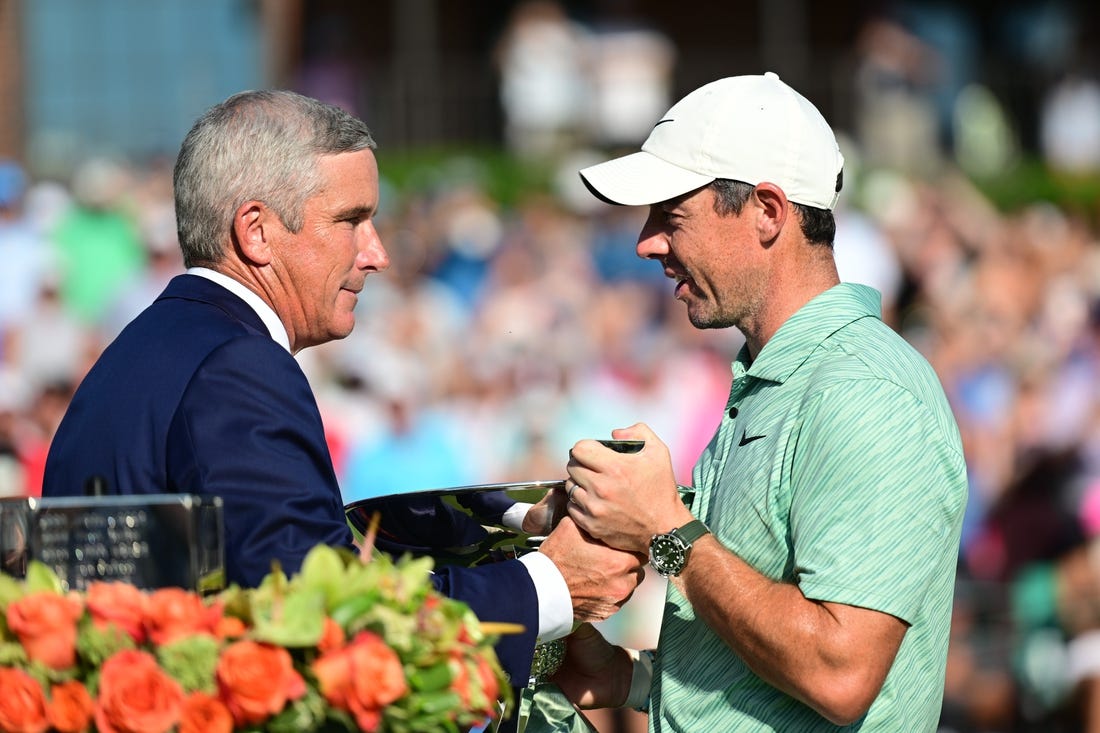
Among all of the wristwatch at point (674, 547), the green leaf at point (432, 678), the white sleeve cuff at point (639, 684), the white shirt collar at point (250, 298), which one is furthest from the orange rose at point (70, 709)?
the white sleeve cuff at point (639, 684)

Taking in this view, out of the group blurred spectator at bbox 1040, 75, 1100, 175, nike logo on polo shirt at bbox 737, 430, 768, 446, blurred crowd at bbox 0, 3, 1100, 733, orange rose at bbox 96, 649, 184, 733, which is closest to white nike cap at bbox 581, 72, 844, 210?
nike logo on polo shirt at bbox 737, 430, 768, 446

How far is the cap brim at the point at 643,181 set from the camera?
3.43m

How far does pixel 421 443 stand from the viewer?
8.78 meters

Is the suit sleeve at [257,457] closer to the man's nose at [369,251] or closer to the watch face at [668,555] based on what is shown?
the man's nose at [369,251]

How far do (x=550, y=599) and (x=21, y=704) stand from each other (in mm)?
1165

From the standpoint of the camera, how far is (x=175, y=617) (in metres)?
2.29

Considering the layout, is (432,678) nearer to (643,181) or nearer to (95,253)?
(643,181)

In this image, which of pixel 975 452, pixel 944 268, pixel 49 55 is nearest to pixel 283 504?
pixel 975 452

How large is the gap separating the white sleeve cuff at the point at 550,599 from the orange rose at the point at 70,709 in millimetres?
1038

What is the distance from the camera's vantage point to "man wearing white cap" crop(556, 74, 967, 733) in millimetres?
2945

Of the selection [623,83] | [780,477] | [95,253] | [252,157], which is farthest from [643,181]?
[623,83]

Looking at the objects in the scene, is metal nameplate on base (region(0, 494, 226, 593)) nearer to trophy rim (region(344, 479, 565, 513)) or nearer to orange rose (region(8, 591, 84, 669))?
orange rose (region(8, 591, 84, 669))

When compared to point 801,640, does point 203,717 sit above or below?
above

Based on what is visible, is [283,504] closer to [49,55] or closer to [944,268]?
[944,268]
